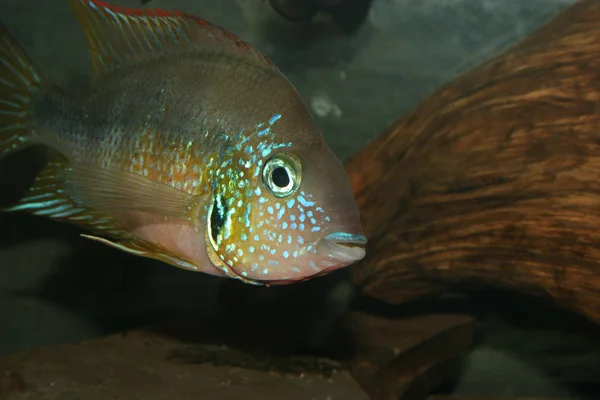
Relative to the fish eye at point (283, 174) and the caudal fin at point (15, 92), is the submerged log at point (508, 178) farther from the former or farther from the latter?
the caudal fin at point (15, 92)

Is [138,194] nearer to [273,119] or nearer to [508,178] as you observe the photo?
[273,119]

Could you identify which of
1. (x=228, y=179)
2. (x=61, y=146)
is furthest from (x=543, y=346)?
(x=61, y=146)

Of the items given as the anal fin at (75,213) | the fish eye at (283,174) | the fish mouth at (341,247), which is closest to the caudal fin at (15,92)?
the anal fin at (75,213)

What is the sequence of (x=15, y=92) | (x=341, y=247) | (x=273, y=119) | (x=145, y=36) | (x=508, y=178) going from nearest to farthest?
(x=341, y=247) < (x=273, y=119) < (x=145, y=36) < (x=15, y=92) < (x=508, y=178)

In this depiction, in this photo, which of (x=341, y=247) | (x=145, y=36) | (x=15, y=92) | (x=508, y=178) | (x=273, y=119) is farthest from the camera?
(x=508, y=178)

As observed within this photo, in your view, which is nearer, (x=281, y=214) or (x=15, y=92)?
(x=281, y=214)

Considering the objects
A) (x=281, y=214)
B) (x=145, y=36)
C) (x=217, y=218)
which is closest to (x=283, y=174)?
(x=281, y=214)

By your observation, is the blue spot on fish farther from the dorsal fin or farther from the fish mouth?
the fish mouth
